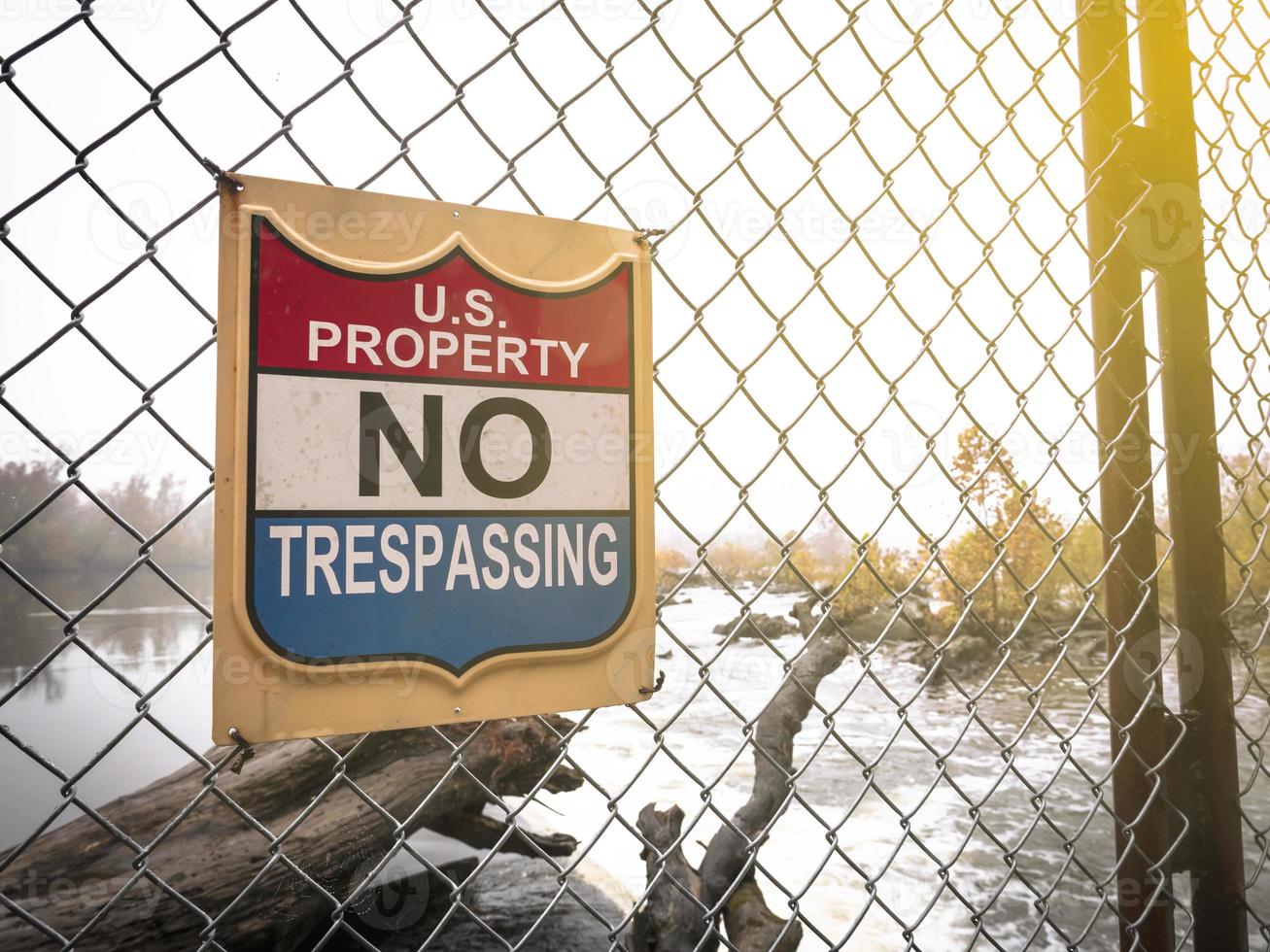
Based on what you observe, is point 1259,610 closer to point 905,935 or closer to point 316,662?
point 905,935

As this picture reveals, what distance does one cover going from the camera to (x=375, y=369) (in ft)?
2.46

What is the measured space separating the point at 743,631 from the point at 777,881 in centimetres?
33

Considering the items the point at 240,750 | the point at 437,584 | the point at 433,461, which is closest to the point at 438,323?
the point at 433,461

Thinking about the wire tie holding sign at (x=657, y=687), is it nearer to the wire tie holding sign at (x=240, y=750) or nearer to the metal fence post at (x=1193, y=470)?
the wire tie holding sign at (x=240, y=750)

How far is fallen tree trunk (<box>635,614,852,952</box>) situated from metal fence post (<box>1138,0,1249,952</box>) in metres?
0.76

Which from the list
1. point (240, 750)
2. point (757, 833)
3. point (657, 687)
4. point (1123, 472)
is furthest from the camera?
point (1123, 472)

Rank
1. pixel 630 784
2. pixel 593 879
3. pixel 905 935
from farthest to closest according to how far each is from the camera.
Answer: pixel 593 879 < pixel 905 935 < pixel 630 784

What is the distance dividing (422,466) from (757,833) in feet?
2.42

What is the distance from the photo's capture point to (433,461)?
2.50ft

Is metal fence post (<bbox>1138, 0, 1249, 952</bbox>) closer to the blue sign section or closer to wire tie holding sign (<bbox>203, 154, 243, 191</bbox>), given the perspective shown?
the blue sign section

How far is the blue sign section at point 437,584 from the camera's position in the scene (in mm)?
709

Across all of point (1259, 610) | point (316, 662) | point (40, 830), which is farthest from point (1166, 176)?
point (40, 830)

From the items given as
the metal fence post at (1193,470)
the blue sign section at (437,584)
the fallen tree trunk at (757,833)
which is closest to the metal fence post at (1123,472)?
the metal fence post at (1193,470)

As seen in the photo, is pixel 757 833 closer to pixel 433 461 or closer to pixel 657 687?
pixel 657 687
